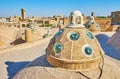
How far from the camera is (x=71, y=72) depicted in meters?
4.71

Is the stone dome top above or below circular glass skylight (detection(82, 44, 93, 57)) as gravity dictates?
above

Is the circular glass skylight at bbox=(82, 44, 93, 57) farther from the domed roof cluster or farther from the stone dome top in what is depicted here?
the stone dome top

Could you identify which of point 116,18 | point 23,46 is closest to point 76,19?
point 23,46

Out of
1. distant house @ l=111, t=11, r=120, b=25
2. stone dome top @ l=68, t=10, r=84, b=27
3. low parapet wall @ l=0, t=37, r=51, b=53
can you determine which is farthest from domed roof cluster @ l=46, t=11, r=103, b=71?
distant house @ l=111, t=11, r=120, b=25

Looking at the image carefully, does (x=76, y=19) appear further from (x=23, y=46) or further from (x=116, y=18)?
(x=116, y=18)

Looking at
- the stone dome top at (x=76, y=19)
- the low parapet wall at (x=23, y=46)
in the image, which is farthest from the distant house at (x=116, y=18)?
the stone dome top at (x=76, y=19)

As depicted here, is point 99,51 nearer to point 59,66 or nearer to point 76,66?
point 76,66

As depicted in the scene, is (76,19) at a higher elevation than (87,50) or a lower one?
higher

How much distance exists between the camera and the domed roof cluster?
15.6 ft

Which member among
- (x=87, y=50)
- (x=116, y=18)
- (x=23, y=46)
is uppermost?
(x=116, y=18)

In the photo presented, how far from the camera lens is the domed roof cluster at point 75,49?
4.77m

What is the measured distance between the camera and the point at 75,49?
4891 mm

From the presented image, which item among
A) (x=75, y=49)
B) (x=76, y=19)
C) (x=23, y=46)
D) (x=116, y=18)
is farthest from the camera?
(x=116, y=18)

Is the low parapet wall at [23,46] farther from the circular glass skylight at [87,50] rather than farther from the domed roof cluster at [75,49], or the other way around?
the circular glass skylight at [87,50]
